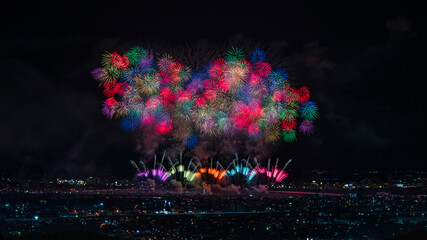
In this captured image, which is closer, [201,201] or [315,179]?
[201,201]

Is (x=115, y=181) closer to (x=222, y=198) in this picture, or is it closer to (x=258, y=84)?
(x=222, y=198)

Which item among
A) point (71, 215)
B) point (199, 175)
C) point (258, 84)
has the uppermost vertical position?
point (258, 84)

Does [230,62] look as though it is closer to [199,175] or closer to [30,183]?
[199,175]

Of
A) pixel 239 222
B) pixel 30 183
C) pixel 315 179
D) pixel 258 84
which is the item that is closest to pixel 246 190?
pixel 239 222

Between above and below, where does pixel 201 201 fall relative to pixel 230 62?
below

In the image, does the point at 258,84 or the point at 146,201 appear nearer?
the point at 258,84

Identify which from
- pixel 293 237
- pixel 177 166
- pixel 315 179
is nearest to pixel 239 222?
pixel 293 237

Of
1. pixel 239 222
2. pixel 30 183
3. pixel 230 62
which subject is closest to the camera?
pixel 230 62

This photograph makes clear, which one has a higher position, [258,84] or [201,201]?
[258,84]

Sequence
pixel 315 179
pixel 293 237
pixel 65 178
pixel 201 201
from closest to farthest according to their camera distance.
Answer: pixel 293 237 → pixel 201 201 → pixel 65 178 → pixel 315 179
